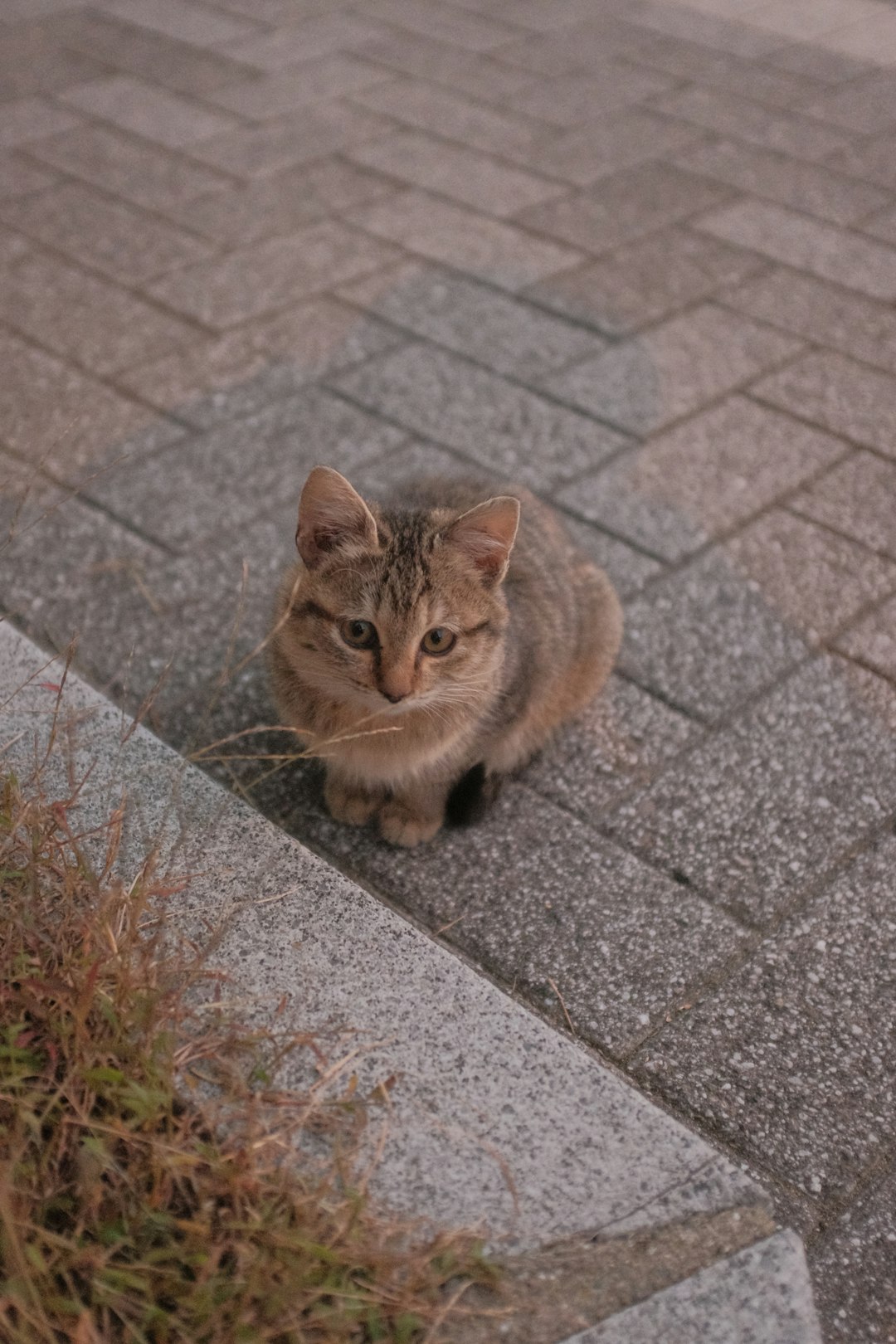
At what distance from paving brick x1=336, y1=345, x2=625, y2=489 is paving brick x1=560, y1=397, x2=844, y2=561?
0.47 ft

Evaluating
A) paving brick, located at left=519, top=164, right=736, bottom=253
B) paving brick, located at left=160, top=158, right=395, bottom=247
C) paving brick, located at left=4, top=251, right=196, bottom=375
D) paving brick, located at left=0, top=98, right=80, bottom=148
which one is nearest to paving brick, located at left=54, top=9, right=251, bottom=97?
paving brick, located at left=0, top=98, right=80, bottom=148

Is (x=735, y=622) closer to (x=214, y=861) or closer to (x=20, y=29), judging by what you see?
(x=214, y=861)

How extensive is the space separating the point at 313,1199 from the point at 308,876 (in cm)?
71

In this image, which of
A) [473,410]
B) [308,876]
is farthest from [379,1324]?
[473,410]

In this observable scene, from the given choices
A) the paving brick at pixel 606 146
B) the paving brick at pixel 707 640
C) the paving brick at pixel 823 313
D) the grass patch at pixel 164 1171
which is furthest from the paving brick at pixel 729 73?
the grass patch at pixel 164 1171

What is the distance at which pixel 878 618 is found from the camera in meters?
3.61

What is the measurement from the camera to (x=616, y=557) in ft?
12.5

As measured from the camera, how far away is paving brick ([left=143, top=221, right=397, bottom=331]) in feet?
15.7

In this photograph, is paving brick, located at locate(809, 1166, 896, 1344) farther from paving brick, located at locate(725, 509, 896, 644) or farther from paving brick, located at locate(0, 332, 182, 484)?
paving brick, located at locate(0, 332, 182, 484)

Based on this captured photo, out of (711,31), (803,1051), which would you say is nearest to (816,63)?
(711,31)

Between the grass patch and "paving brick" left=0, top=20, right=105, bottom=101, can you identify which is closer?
the grass patch

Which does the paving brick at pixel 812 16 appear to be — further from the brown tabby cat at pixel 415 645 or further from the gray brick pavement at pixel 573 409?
the brown tabby cat at pixel 415 645

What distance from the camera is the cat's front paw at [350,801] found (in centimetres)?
294

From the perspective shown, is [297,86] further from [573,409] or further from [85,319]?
[573,409]
